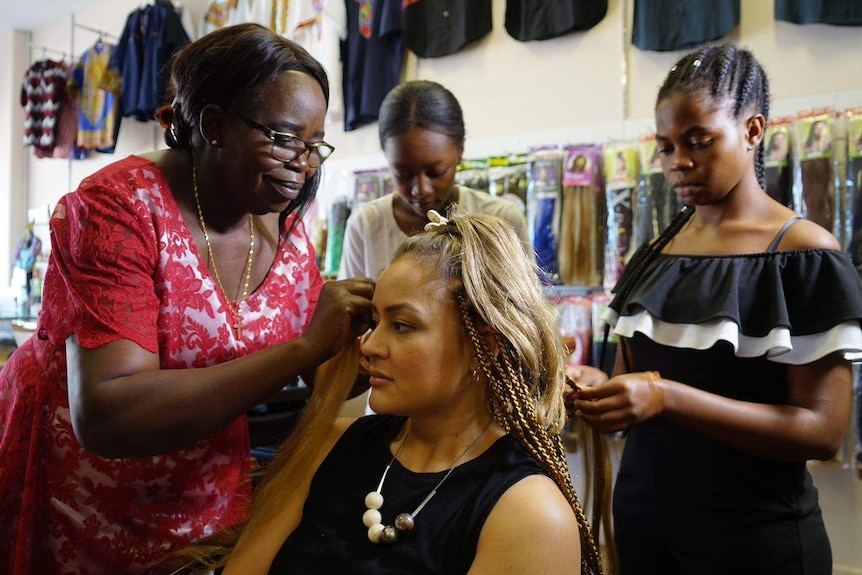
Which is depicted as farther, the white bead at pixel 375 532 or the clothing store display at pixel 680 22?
the clothing store display at pixel 680 22

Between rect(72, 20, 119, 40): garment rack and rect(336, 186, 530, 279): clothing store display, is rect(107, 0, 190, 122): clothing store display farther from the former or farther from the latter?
rect(336, 186, 530, 279): clothing store display

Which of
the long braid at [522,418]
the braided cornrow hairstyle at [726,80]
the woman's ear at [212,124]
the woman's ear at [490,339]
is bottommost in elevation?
the long braid at [522,418]

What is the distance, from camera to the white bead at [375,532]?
1.21m

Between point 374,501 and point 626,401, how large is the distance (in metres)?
0.47

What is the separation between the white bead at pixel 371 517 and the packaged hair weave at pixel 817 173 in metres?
2.12

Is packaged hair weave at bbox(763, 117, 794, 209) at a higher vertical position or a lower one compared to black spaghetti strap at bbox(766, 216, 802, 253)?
higher

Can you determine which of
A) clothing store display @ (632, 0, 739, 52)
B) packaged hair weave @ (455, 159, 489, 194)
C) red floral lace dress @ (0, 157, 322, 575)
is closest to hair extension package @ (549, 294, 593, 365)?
packaged hair weave @ (455, 159, 489, 194)

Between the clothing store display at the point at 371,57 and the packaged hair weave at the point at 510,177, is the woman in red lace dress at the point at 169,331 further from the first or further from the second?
the clothing store display at the point at 371,57

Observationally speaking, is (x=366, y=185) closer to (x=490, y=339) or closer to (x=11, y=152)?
(x=490, y=339)

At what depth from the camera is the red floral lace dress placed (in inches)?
49.8

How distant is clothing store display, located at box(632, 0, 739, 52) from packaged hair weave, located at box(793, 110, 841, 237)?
0.65 meters

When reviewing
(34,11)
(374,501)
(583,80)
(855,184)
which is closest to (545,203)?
(583,80)

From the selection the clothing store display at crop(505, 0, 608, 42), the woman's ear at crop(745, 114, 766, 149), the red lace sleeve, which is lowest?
the red lace sleeve

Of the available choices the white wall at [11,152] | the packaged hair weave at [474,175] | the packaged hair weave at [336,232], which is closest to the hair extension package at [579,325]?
the packaged hair weave at [474,175]
